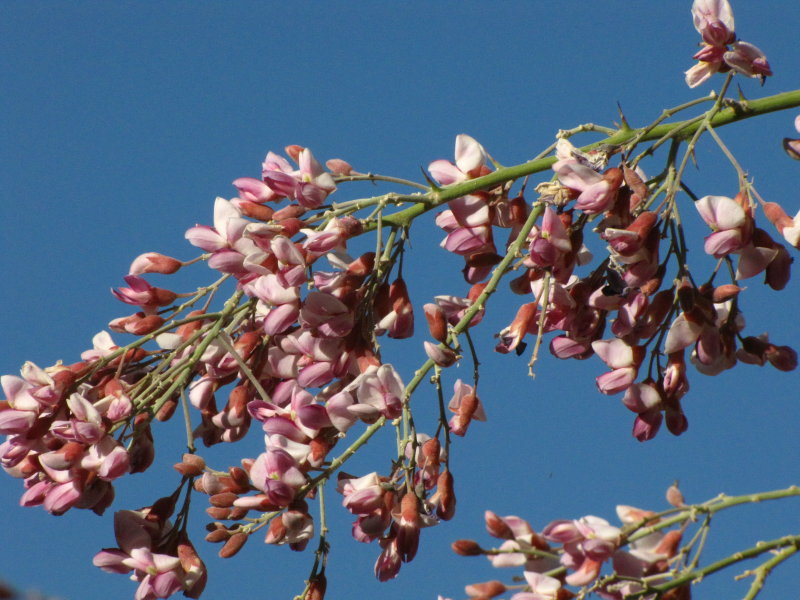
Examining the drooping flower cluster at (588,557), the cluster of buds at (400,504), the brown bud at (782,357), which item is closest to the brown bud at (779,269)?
the brown bud at (782,357)

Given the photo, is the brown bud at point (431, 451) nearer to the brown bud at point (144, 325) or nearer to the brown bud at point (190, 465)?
the brown bud at point (190, 465)

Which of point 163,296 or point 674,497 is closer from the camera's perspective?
point 674,497

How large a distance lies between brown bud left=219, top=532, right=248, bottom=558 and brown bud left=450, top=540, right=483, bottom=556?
52 cm

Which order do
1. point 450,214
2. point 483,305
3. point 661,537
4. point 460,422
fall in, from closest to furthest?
point 661,537 < point 483,305 < point 460,422 < point 450,214

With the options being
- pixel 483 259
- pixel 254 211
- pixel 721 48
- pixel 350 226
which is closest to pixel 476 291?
pixel 483 259

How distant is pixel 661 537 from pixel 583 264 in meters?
0.75

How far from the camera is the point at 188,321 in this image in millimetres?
2092

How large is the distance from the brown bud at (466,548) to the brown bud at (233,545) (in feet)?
1.71

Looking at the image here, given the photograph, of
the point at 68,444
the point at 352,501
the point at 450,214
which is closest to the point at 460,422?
the point at 352,501

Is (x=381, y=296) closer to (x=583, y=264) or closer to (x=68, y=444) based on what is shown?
(x=583, y=264)

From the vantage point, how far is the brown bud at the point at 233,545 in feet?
6.43

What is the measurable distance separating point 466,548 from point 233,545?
0.55m

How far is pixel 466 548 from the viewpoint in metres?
1.63

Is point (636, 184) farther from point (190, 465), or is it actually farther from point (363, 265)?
point (190, 465)
